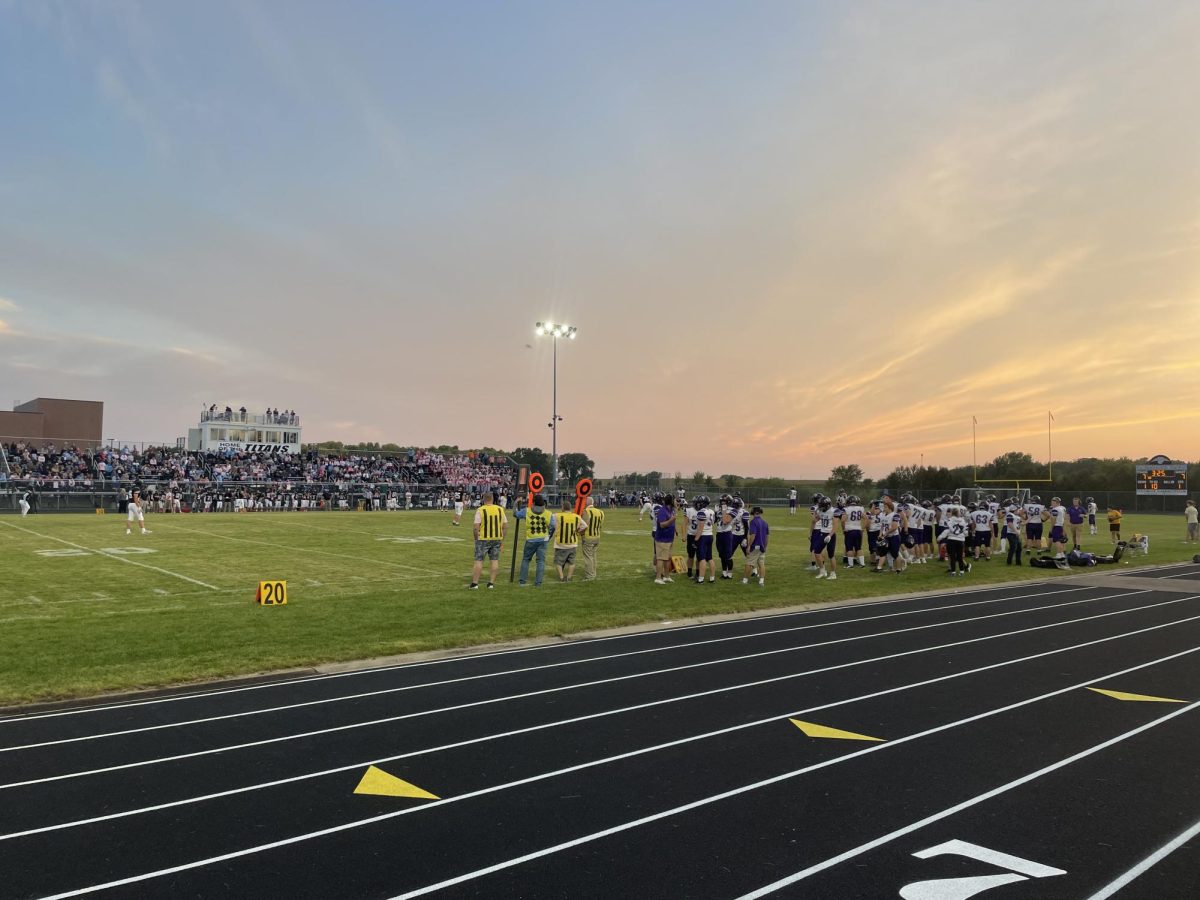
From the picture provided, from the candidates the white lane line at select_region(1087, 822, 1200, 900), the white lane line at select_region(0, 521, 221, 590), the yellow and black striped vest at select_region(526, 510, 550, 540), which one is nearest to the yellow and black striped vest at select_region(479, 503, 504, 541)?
the yellow and black striped vest at select_region(526, 510, 550, 540)

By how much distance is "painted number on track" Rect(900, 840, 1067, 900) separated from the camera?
14.1ft

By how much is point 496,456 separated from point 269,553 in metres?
52.1

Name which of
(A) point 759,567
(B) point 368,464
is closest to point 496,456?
(B) point 368,464

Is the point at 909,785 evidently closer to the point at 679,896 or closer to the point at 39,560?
the point at 679,896

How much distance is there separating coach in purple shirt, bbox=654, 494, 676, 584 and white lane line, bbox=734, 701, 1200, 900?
10.7m

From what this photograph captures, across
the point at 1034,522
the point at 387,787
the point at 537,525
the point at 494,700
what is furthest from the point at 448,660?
the point at 1034,522

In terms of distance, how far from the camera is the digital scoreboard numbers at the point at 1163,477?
50.1 meters

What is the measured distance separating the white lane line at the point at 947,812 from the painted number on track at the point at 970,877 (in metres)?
0.26

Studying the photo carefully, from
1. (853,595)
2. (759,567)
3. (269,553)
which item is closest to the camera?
(853,595)

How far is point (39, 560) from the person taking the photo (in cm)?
1997

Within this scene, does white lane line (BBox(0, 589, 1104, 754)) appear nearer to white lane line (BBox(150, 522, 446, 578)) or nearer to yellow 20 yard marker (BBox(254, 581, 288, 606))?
yellow 20 yard marker (BBox(254, 581, 288, 606))

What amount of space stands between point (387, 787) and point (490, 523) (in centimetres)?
978

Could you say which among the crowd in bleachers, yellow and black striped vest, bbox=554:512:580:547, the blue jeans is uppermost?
the crowd in bleachers

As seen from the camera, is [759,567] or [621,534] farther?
[621,534]
